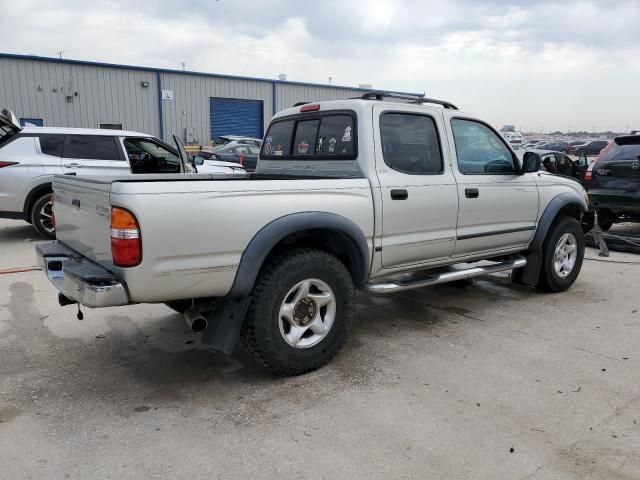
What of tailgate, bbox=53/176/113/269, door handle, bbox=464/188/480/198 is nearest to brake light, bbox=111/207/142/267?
tailgate, bbox=53/176/113/269

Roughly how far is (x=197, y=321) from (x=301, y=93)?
26164 mm

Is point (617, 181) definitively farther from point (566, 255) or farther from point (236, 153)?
Answer: point (236, 153)

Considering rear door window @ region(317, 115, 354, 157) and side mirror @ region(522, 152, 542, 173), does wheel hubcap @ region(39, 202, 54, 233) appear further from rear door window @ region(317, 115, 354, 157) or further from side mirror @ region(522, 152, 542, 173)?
side mirror @ region(522, 152, 542, 173)

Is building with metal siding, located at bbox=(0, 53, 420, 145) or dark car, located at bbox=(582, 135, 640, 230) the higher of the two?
building with metal siding, located at bbox=(0, 53, 420, 145)

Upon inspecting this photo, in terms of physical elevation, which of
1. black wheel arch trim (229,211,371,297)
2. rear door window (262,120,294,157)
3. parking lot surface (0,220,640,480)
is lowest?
parking lot surface (0,220,640,480)

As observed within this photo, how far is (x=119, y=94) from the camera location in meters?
22.5

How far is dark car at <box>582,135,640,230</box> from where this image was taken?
800 cm

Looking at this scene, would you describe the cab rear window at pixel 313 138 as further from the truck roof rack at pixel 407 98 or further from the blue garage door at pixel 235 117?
the blue garage door at pixel 235 117

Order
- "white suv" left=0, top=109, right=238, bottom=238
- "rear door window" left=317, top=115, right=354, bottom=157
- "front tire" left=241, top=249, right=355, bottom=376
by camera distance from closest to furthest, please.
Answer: "front tire" left=241, top=249, right=355, bottom=376 → "rear door window" left=317, top=115, right=354, bottom=157 → "white suv" left=0, top=109, right=238, bottom=238

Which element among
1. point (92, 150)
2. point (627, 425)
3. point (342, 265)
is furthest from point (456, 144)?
point (92, 150)

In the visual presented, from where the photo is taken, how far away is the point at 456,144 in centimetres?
466

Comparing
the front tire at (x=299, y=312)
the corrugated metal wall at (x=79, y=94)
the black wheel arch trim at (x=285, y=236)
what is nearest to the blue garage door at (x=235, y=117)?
the corrugated metal wall at (x=79, y=94)

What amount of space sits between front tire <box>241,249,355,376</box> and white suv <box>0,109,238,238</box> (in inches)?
201

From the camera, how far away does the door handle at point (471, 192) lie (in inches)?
181
